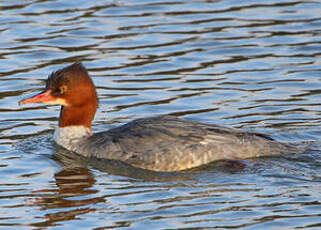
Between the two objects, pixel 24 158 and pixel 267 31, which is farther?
pixel 267 31

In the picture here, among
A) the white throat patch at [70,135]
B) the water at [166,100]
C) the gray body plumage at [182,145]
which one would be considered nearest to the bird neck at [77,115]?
the white throat patch at [70,135]

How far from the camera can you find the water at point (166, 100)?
1003 cm

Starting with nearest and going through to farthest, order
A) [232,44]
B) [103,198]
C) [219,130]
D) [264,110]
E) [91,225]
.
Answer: [91,225]
[103,198]
[219,130]
[264,110]
[232,44]

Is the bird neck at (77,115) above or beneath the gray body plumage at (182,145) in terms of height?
above

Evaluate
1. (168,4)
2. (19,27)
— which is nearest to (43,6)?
(19,27)

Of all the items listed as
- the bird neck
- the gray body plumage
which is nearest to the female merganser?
the gray body plumage

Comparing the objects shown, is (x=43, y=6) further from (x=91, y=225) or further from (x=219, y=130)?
(x=91, y=225)

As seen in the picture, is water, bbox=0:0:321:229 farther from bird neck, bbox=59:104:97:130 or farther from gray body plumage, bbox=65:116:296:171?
bird neck, bbox=59:104:97:130

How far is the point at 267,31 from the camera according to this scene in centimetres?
1702

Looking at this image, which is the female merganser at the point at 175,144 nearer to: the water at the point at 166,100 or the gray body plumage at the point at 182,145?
the gray body plumage at the point at 182,145

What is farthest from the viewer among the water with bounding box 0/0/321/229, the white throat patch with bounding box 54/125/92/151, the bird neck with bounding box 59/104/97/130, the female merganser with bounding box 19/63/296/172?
the bird neck with bounding box 59/104/97/130

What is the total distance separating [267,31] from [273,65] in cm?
167

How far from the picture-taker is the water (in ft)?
32.9

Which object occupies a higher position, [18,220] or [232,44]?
[232,44]
